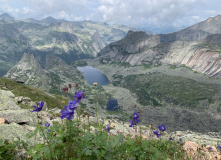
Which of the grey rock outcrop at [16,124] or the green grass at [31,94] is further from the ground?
the grey rock outcrop at [16,124]

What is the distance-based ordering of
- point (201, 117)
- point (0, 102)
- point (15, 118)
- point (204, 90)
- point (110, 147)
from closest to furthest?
point (110, 147) < point (15, 118) < point (0, 102) < point (201, 117) < point (204, 90)

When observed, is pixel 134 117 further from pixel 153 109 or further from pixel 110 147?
pixel 153 109

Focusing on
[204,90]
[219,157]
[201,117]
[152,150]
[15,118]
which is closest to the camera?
[152,150]

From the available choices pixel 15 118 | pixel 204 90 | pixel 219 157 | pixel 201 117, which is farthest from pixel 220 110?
pixel 15 118

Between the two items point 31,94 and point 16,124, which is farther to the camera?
point 31,94

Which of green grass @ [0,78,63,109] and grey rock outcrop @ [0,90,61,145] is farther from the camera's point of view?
green grass @ [0,78,63,109]

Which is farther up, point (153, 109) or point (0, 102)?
point (0, 102)

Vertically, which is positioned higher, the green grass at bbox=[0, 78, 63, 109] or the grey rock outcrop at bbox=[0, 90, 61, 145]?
the grey rock outcrop at bbox=[0, 90, 61, 145]

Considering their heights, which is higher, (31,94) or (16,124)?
(16,124)

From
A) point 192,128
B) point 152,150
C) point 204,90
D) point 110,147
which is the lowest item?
point 192,128

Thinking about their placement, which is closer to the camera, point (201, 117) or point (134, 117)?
point (134, 117)

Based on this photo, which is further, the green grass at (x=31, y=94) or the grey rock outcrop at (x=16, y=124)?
the green grass at (x=31, y=94)
